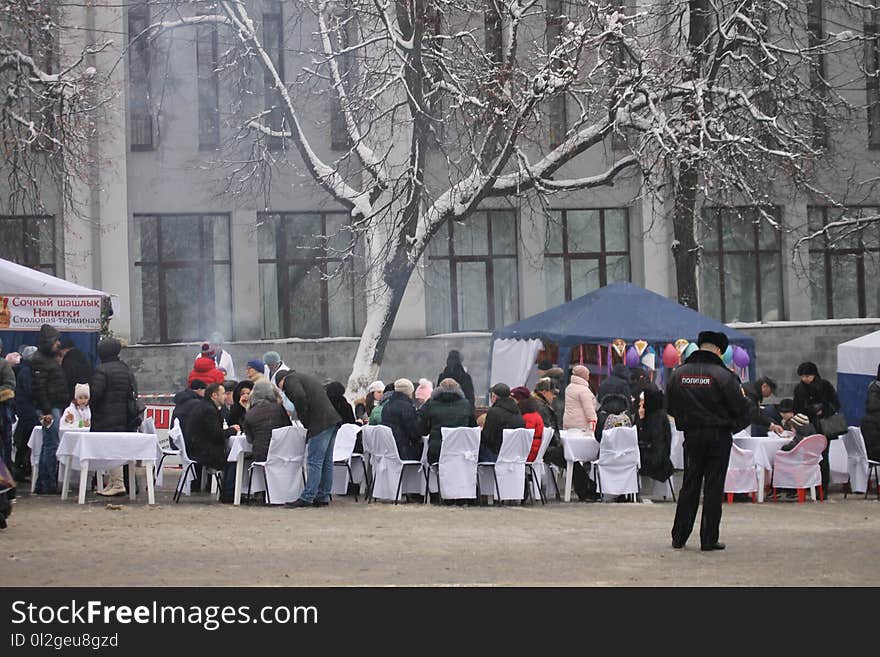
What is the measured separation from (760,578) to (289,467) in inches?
295

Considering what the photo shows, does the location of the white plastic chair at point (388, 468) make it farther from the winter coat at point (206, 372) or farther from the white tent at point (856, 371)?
the white tent at point (856, 371)

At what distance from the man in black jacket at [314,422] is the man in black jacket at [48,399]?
2903mm

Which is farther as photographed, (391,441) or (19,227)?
(19,227)

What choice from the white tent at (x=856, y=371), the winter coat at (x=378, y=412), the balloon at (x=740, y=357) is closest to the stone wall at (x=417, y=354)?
the balloon at (x=740, y=357)

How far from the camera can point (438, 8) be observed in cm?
2592

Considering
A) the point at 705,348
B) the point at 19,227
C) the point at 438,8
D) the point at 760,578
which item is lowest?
the point at 760,578

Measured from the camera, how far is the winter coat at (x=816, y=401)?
766 inches

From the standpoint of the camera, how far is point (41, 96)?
25453 millimetres

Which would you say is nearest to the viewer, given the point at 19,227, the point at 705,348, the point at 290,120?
the point at 705,348

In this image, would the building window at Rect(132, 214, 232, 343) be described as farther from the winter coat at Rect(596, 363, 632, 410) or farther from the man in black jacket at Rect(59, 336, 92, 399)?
the man in black jacket at Rect(59, 336, 92, 399)

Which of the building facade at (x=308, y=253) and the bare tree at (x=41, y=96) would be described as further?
the building facade at (x=308, y=253)
